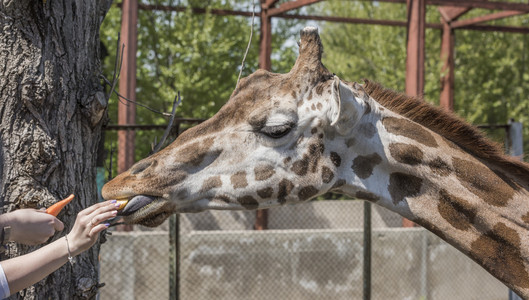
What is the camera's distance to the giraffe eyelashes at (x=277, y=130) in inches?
92.8

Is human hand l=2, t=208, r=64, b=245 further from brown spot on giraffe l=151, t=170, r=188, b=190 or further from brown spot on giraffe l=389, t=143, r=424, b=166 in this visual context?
brown spot on giraffe l=389, t=143, r=424, b=166

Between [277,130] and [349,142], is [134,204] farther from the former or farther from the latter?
[349,142]

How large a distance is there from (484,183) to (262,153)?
951mm

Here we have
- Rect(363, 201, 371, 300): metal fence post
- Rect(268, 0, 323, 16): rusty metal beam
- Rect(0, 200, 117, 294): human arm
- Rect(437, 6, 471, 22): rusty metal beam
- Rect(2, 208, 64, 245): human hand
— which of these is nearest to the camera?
Rect(0, 200, 117, 294): human arm

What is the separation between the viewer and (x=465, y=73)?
17.8m

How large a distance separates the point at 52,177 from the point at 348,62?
1580 centimetres

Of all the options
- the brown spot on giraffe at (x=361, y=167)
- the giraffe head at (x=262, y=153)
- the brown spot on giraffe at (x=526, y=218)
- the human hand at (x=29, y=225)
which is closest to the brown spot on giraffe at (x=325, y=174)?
the giraffe head at (x=262, y=153)

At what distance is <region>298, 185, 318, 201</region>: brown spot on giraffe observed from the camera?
2.41 m

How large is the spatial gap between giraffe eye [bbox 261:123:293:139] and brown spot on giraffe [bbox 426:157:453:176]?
621mm

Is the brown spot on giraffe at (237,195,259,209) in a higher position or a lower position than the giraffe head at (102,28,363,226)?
lower

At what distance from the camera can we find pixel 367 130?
8.07ft

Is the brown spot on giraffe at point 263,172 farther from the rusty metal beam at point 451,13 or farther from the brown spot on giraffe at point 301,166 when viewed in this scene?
the rusty metal beam at point 451,13

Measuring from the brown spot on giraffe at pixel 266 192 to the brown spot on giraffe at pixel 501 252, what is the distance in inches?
34.1

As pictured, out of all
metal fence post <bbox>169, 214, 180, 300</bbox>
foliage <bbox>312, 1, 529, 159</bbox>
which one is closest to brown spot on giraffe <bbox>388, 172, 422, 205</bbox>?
metal fence post <bbox>169, 214, 180, 300</bbox>
